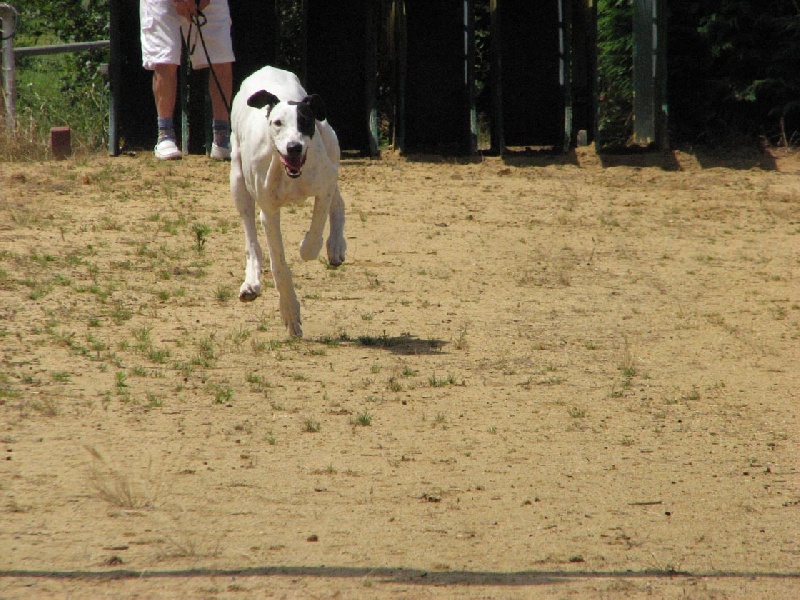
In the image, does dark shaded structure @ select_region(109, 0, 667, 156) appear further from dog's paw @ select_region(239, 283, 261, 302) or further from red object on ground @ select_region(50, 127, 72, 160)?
dog's paw @ select_region(239, 283, 261, 302)

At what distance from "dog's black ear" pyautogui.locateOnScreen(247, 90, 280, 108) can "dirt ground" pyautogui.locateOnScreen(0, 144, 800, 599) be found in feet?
4.56

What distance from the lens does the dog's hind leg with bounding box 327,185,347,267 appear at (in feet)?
25.2

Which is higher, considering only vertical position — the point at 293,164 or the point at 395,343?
the point at 293,164

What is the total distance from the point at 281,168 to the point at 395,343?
A: 1.25m

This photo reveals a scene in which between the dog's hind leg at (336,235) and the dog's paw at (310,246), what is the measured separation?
27 cm

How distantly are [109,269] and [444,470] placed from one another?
423 centimetres

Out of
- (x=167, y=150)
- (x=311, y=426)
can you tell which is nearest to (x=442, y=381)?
(x=311, y=426)

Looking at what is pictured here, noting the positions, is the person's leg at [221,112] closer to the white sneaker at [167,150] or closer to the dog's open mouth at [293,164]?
the white sneaker at [167,150]

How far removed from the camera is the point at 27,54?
14.5m

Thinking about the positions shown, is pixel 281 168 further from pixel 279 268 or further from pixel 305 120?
pixel 279 268

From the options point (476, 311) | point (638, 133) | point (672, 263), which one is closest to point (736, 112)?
point (638, 133)

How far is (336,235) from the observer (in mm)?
7746

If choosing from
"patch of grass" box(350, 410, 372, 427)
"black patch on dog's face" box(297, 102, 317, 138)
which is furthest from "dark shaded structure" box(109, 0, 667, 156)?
"patch of grass" box(350, 410, 372, 427)

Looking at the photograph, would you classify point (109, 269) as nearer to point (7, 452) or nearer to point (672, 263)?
point (7, 452)
